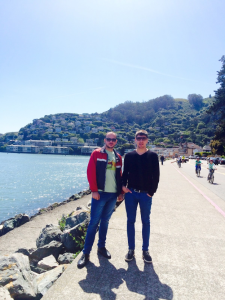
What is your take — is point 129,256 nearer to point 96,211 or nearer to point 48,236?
point 96,211

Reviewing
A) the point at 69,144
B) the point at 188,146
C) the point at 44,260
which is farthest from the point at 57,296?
the point at 69,144

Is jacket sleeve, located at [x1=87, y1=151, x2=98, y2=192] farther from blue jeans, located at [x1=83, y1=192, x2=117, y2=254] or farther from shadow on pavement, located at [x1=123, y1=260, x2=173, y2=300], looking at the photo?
shadow on pavement, located at [x1=123, y1=260, x2=173, y2=300]

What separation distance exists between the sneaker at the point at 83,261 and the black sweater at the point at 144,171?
4.15 ft

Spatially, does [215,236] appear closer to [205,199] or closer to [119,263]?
[119,263]

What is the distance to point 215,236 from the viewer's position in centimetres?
Result: 457

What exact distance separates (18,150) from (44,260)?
19414 cm

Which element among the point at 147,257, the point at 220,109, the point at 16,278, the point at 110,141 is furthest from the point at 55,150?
the point at 147,257

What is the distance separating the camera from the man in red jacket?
3502 millimetres

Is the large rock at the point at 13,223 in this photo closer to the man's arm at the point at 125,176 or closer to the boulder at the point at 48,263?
the boulder at the point at 48,263

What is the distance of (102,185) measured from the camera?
3.51 m

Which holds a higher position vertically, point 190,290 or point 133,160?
point 133,160

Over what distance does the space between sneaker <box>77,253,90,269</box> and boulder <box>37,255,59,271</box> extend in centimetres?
148

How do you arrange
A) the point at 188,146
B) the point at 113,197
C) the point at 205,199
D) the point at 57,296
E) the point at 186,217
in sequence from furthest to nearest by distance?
the point at 188,146 → the point at 205,199 → the point at 186,217 → the point at 113,197 → the point at 57,296

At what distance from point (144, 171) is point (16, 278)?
2.32m
